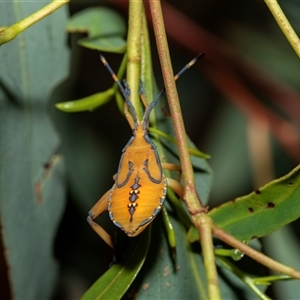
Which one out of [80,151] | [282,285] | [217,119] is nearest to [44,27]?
[80,151]

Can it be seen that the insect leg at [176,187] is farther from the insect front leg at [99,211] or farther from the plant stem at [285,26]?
the plant stem at [285,26]

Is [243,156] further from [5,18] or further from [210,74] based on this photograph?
[5,18]

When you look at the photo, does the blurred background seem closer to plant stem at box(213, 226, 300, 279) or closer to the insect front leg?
the insect front leg

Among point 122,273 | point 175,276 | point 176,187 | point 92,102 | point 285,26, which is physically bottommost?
point 175,276

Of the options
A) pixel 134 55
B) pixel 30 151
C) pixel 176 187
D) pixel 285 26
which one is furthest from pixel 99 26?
pixel 285 26

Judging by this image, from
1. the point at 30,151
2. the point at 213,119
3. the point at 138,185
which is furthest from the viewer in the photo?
the point at 213,119

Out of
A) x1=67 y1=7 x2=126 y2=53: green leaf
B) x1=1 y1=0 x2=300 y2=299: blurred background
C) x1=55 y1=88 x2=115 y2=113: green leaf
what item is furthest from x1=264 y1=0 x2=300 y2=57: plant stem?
x1=1 y1=0 x2=300 y2=299: blurred background

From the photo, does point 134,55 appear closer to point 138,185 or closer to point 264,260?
point 138,185

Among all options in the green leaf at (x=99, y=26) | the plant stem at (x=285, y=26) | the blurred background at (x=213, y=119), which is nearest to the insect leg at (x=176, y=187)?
the plant stem at (x=285, y=26)
